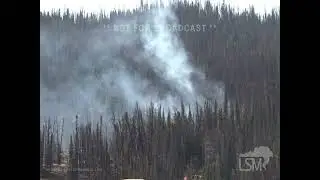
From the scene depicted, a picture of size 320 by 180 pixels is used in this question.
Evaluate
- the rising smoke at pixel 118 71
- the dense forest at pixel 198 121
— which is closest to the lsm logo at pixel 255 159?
the dense forest at pixel 198 121

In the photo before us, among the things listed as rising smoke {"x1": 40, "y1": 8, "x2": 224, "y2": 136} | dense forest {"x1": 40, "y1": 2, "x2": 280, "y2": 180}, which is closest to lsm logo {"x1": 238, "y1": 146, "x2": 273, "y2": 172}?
dense forest {"x1": 40, "y1": 2, "x2": 280, "y2": 180}

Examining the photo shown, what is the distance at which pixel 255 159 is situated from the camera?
3.34 meters

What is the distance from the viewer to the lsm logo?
10.9ft

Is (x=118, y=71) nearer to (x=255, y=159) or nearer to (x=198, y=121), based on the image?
(x=198, y=121)

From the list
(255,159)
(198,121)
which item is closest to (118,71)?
(198,121)

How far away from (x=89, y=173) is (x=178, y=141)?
0.52 meters

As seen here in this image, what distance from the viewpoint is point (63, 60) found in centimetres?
339

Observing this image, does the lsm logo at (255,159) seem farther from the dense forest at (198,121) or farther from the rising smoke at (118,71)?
the rising smoke at (118,71)

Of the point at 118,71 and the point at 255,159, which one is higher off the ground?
the point at 118,71

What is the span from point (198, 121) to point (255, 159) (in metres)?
0.37

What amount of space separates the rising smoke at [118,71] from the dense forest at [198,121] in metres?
0.04

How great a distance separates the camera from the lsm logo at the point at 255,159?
3.33 meters
